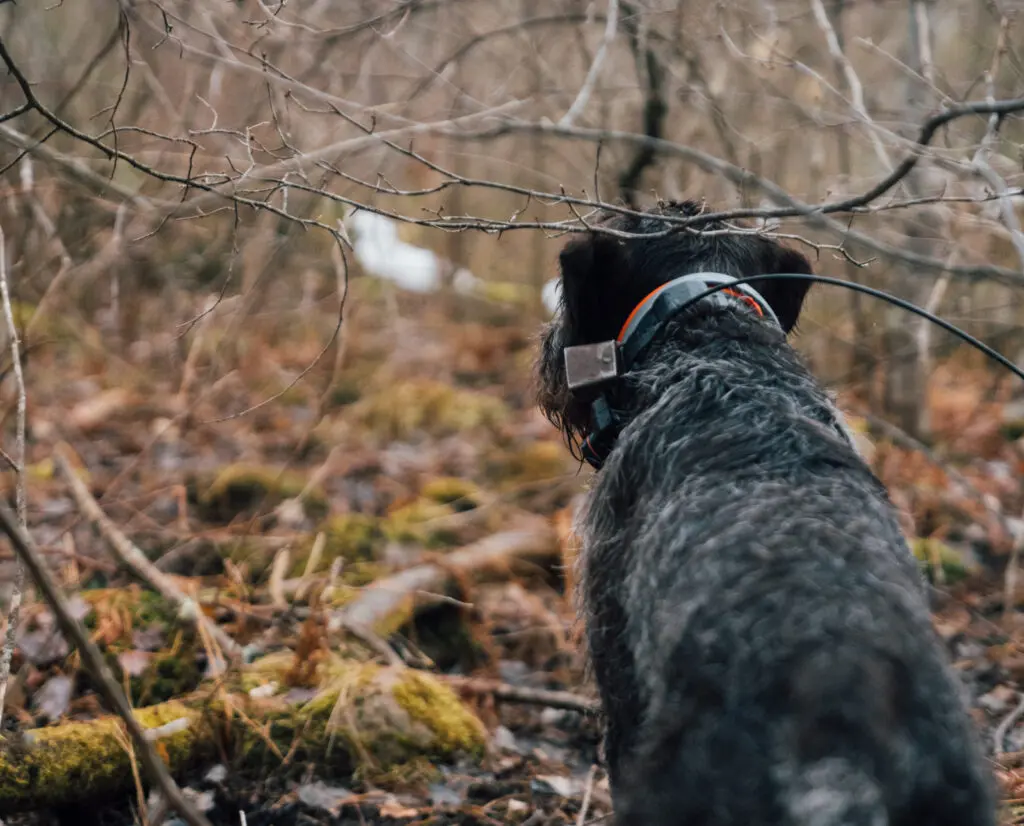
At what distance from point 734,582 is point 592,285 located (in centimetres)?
159

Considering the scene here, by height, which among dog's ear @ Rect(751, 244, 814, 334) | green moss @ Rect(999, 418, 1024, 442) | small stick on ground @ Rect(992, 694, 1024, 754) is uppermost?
dog's ear @ Rect(751, 244, 814, 334)

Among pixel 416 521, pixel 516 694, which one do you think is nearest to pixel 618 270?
pixel 516 694

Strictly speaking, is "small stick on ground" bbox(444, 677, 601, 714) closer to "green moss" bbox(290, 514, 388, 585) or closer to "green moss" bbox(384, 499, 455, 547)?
"green moss" bbox(290, 514, 388, 585)

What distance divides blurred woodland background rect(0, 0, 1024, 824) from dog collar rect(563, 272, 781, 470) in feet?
1.15

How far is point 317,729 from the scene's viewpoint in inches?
153

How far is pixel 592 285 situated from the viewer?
3.34 meters

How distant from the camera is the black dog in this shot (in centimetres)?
168

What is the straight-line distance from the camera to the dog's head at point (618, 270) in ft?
10.7

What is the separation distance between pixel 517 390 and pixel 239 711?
6.73m

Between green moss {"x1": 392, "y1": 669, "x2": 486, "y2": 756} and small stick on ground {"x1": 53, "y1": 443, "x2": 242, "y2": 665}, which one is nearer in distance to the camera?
green moss {"x1": 392, "y1": 669, "x2": 486, "y2": 756}

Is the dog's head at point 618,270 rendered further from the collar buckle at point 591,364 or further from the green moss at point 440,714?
the green moss at point 440,714

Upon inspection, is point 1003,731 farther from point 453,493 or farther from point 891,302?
point 453,493

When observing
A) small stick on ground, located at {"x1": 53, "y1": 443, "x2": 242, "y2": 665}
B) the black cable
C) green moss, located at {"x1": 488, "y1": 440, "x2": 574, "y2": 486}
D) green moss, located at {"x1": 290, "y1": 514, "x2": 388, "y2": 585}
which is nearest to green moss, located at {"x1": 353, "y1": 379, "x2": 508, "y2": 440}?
green moss, located at {"x1": 488, "y1": 440, "x2": 574, "y2": 486}

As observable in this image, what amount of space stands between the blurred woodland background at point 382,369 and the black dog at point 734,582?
45 cm
